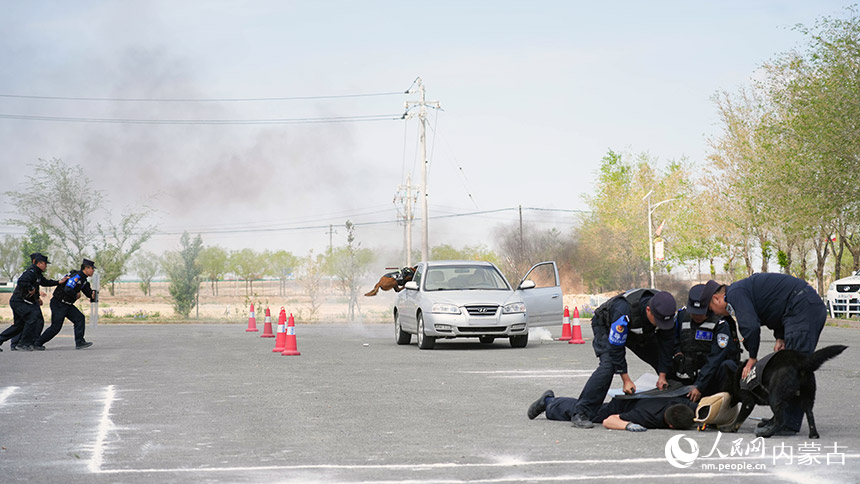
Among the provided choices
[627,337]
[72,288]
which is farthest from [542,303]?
[627,337]

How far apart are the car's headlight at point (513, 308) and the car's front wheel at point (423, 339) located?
156cm

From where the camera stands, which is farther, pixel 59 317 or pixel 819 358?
pixel 59 317

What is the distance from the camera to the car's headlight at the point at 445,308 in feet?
63.4

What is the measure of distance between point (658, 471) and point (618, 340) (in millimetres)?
1929

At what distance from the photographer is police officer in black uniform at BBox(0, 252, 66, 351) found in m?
19.6

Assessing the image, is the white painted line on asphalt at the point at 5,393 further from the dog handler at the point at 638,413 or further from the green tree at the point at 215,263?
the green tree at the point at 215,263

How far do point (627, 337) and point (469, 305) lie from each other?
10661mm

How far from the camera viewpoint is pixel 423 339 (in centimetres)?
1980

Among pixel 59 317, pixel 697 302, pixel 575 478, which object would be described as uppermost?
pixel 697 302

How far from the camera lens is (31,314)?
65.9 ft

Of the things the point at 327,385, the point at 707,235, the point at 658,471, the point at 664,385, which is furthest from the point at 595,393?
the point at 707,235

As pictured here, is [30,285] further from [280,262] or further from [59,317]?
[280,262]

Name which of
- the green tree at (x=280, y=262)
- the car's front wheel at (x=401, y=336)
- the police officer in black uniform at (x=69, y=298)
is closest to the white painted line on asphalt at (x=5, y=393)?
the police officer in black uniform at (x=69, y=298)

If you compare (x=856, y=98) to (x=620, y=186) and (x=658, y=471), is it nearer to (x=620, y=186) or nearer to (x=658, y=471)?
(x=658, y=471)
